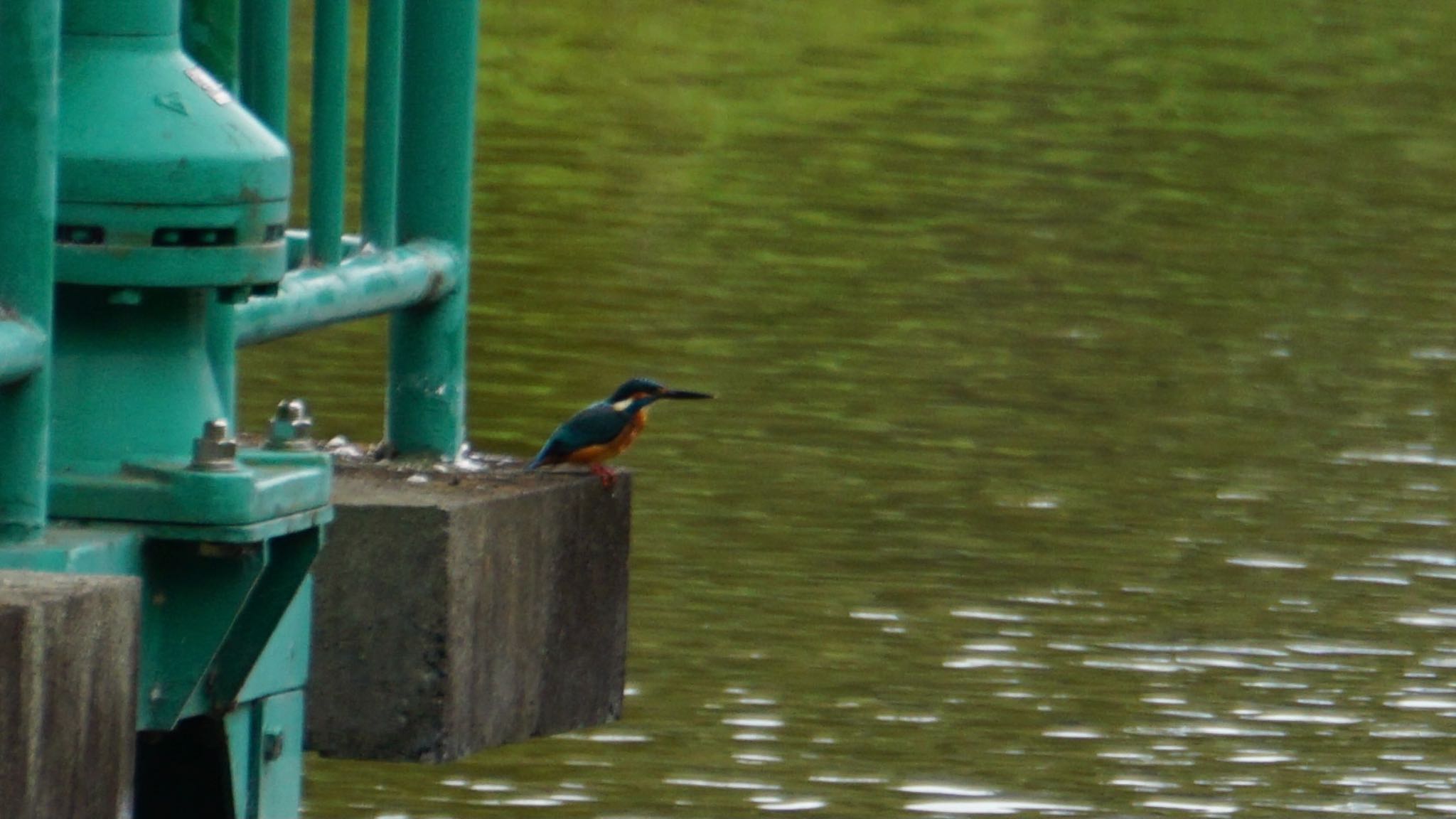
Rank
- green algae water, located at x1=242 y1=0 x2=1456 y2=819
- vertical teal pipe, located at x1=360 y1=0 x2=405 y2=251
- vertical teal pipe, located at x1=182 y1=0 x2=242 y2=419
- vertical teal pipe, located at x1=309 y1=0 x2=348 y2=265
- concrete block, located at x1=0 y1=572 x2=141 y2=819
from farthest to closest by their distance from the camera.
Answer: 1. green algae water, located at x1=242 y1=0 x2=1456 y2=819
2. vertical teal pipe, located at x1=360 y1=0 x2=405 y2=251
3. vertical teal pipe, located at x1=309 y1=0 x2=348 y2=265
4. vertical teal pipe, located at x1=182 y1=0 x2=242 y2=419
5. concrete block, located at x1=0 y1=572 x2=141 y2=819

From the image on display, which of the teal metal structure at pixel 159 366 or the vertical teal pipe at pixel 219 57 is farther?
the vertical teal pipe at pixel 219 57

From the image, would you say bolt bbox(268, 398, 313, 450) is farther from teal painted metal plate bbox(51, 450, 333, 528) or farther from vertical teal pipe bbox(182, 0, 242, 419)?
teal painted metal plate bbox(51, 450, 333, 528)

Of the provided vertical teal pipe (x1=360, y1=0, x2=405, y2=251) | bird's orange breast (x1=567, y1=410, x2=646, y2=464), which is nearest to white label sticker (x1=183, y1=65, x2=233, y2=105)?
vertical teal pipe (x1=360, y1=0, x2=405, y2=251)

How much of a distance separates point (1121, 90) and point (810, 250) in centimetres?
536

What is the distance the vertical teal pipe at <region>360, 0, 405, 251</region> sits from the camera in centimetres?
437

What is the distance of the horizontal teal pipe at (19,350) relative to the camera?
3.16 meters

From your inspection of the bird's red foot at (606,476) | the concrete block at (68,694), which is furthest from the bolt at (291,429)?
the bird's red foot at (606,476)

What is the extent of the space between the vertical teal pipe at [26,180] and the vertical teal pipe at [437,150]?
1.37 m

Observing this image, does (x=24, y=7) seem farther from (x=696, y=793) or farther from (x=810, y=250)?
(x=810, y=250)

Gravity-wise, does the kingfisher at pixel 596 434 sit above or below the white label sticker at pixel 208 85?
below

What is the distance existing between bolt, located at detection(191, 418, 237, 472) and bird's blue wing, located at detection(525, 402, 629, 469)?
2.05 meters

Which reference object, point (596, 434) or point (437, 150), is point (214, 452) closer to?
point (437, 150)

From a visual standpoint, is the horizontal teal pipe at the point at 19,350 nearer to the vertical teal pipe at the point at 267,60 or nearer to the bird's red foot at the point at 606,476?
the vertical teal pipe at the point at 267,60

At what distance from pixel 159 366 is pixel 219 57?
444 millimetres
